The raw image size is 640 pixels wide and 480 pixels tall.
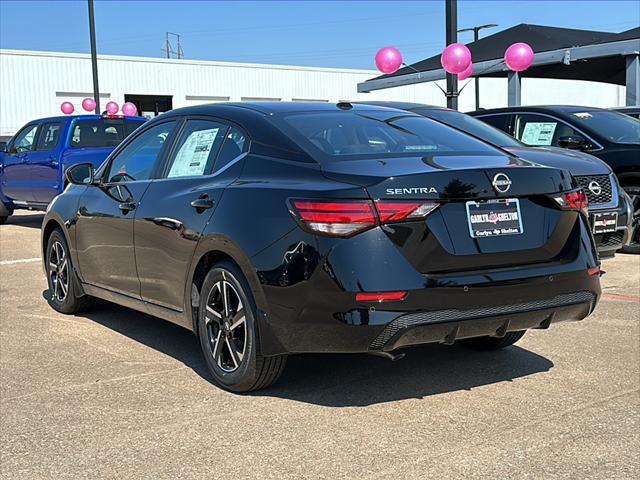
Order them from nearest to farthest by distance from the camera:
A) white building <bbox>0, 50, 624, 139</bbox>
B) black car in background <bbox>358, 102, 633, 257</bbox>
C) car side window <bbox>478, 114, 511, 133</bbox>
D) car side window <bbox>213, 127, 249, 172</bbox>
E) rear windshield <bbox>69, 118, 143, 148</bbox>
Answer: car side window <bbox>213, 127, 249, 172</bbox> → black car in background <bbox>358, 102, 633, 257</bbox> → car side window <bbox>478, 114, 511, 133</bbox> → rear windshield <bbox>69, 118, 143, 148</bbox> → white building <bbox>0, 50, 624, 139</bbox>

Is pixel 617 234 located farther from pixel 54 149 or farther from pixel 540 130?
pixel 54 149

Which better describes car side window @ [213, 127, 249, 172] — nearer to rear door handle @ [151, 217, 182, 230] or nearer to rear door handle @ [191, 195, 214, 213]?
rear door handle @ [191, 195, 214, 213]

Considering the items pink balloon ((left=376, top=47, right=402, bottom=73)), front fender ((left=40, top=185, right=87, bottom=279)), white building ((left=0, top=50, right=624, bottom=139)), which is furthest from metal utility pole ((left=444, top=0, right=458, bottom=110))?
white building ((left=0, top=50, right=624, bottom=139))

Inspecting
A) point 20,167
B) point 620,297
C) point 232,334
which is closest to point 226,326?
point 232,334

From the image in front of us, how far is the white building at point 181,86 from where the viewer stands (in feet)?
121

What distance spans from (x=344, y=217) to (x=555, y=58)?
16946 millimetres

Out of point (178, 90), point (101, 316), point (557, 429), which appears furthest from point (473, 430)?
point (178, 90)

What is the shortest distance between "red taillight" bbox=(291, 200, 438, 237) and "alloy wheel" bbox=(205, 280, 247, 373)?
731 mm

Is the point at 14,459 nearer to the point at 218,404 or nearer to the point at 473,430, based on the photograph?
the point at 218,404

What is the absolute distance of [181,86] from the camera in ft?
139

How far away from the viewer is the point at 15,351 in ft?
17.1

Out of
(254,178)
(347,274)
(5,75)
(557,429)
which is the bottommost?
(557,429)

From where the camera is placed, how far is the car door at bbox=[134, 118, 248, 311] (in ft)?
14.4

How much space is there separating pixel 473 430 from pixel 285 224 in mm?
1270
